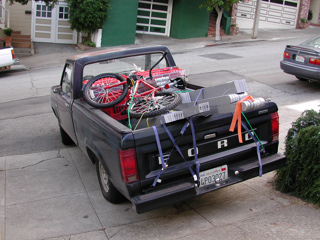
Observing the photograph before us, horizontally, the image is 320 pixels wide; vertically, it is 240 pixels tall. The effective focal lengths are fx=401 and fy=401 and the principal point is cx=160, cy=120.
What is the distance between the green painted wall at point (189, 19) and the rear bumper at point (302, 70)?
38.9 feet

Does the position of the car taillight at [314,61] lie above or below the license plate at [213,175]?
above

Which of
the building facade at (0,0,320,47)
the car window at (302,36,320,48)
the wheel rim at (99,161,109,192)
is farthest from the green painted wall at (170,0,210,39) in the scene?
the wheel rim at (99,161,109,192)

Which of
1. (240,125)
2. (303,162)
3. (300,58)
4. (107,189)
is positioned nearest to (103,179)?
(107,189)

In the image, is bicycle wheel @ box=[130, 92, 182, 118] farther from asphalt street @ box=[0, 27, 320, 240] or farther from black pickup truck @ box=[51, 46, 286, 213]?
asphalt street @ box=[0, 27, 320, 240]

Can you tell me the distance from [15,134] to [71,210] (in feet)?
12.6

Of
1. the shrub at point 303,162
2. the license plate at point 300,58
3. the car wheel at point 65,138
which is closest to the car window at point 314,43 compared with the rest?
the license plate at point 300,58

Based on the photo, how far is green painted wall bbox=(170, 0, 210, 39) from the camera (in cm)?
2173

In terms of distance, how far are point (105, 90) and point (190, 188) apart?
2.10m

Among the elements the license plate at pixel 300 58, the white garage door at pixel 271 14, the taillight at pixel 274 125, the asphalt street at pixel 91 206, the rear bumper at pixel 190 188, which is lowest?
the asphalt street at pixel 91 206

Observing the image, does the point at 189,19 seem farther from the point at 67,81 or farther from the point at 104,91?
the point at 104,91

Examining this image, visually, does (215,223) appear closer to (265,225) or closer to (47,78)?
(265,225)

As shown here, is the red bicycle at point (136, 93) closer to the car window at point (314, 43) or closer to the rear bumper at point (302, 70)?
the rear bumper at point (302, 70)

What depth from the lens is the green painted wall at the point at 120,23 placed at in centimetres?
2066

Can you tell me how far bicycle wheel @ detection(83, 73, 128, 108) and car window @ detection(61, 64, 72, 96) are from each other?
1.93ft
